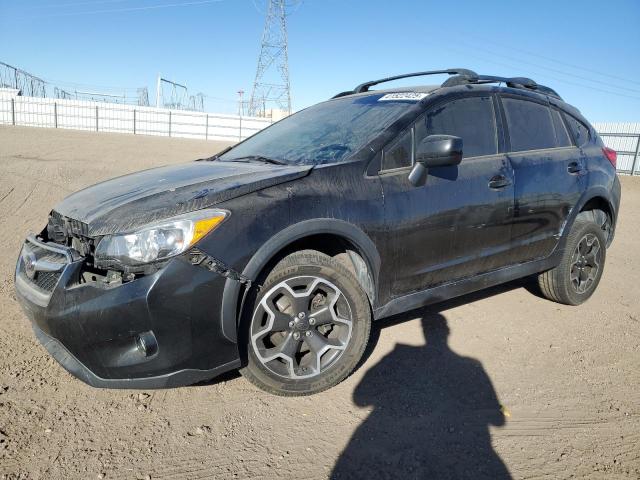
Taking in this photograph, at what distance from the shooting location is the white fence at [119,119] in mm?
28495

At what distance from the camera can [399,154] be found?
9.86 feet

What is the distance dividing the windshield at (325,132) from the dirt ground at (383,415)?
1.42 m

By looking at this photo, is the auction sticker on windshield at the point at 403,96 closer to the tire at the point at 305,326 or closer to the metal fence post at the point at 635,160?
the tire at the point at 305,326

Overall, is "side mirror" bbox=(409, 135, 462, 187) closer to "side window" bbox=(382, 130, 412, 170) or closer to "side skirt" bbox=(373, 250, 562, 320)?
"side window" bbox=(382, 130, 412, 170)

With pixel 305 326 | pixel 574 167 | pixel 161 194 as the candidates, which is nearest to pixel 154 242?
pixel 161 194

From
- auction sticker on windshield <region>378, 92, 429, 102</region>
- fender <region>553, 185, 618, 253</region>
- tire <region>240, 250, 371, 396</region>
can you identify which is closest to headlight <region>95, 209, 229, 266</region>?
tire <region>240, 250, 371, 396</region>

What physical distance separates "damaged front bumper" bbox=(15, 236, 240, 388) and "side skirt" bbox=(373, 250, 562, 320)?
1.11 m

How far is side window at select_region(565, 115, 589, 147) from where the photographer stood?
4.23 metres

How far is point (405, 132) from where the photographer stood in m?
3.05

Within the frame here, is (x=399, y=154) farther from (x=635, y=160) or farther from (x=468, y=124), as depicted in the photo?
(x=635, y=160)

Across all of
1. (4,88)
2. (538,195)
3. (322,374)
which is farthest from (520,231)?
(4,88)

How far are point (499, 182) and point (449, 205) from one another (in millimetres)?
573

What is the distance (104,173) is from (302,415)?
32.4 feet

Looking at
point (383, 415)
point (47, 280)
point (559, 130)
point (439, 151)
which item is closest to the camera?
point (47, 280)
